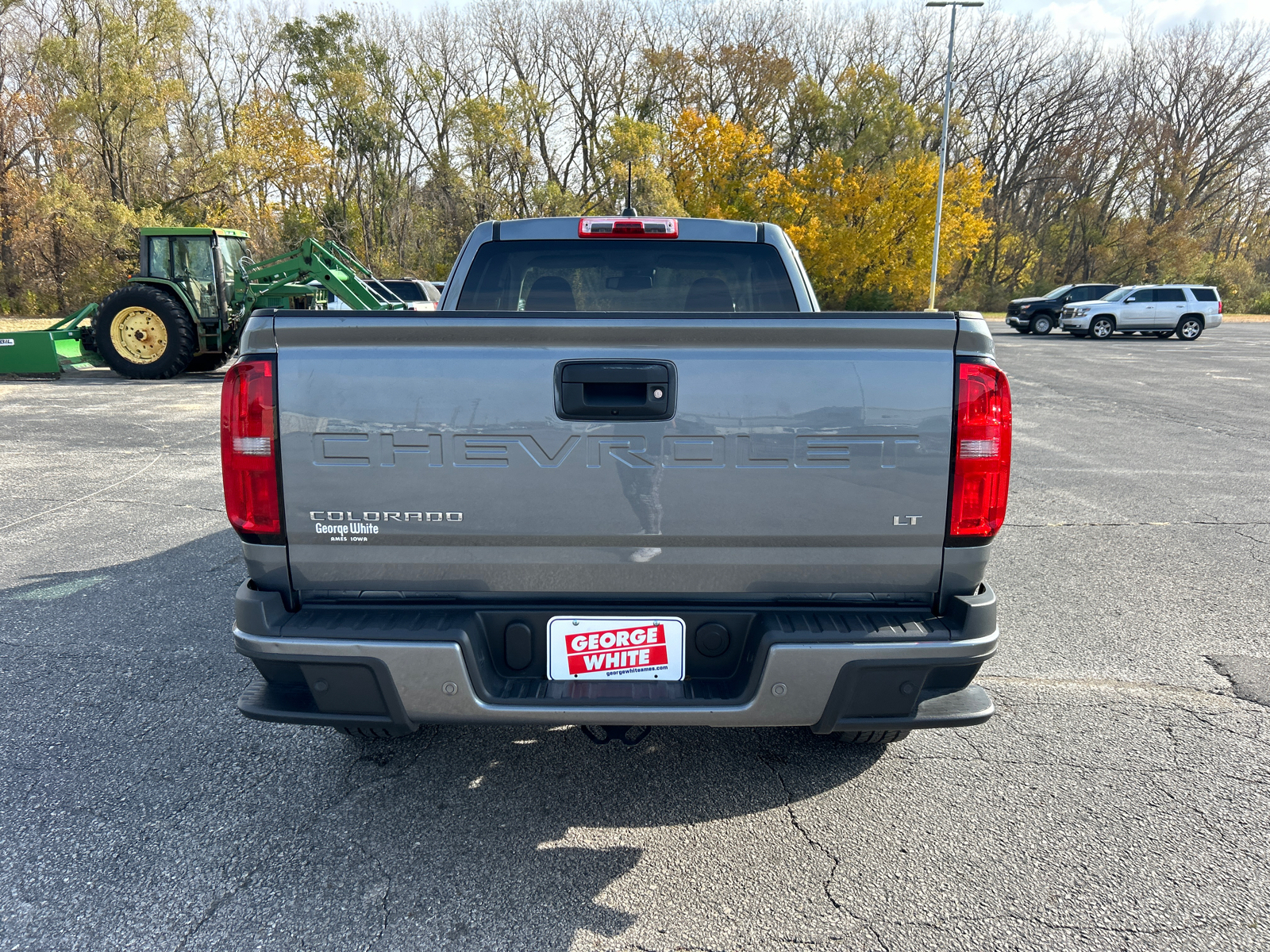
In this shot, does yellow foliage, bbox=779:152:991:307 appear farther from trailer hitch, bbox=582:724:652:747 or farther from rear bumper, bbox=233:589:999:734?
rear bumper, bbox=233:589:999:734

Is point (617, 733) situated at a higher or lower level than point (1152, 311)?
lower

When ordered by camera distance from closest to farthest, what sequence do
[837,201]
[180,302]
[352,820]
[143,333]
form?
[352,820] < [143,333] < [180,302] < [837,201]

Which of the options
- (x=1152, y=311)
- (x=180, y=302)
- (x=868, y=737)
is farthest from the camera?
(x=1152, y=311)

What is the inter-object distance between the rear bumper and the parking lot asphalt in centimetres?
52

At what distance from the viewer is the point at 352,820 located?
2598 millimetres

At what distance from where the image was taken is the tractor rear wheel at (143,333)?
1441 cm

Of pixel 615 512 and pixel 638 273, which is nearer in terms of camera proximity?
pixel 615 512

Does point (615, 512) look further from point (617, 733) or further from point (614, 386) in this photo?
point (617, 733)

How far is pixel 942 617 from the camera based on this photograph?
2.26 metres

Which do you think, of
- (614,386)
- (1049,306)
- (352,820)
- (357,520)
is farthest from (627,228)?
(1049,306)

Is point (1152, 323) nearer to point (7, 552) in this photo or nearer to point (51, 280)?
point (7, 552)

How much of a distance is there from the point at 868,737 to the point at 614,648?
48.7 inches

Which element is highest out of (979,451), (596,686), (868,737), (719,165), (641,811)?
(719,165)

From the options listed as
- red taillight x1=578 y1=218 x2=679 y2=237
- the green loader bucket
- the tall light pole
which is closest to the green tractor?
the green loader bucket
